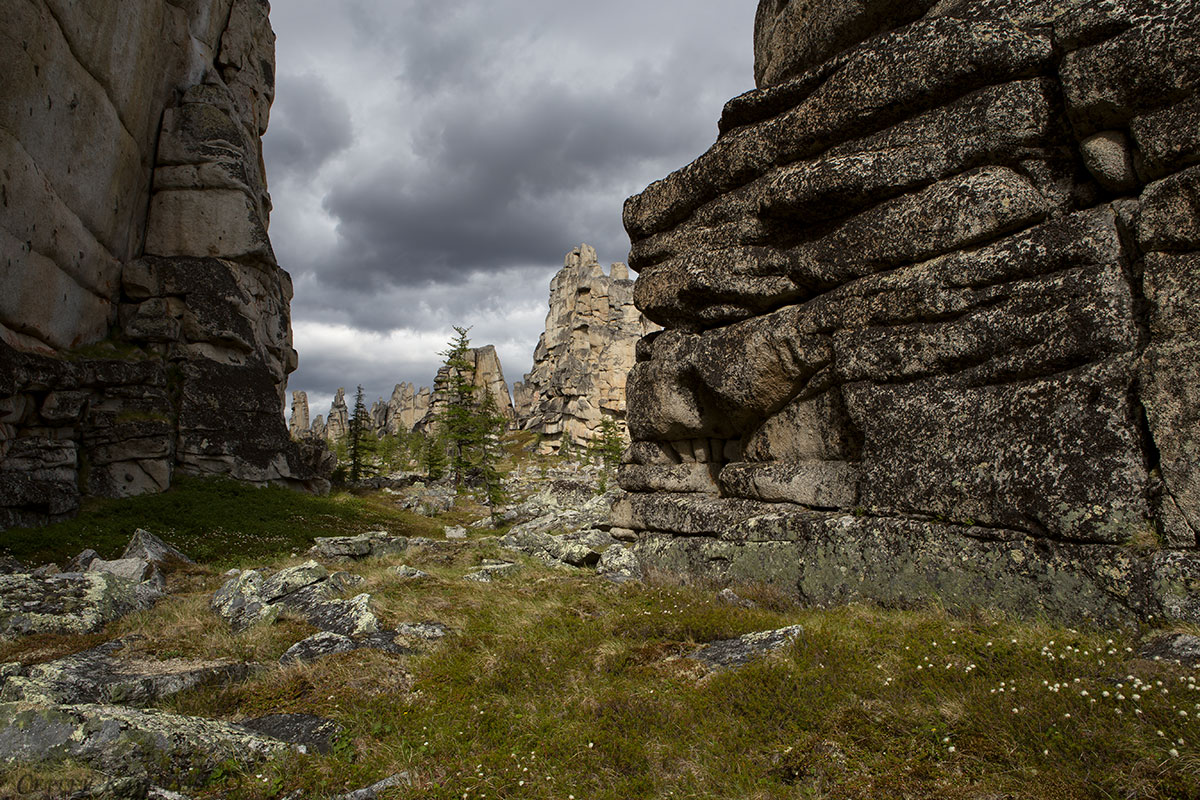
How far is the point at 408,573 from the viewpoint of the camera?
15805mm

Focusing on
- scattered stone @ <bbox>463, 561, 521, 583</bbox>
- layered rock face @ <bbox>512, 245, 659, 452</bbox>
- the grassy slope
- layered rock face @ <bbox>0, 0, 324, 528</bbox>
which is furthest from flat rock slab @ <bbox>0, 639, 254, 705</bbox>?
layered rock face @ <bbox>512, 245, 659, 452</bbox>

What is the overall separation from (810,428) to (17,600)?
15.6 metres

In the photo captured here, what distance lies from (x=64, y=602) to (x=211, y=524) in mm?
18151

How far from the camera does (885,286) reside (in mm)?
11867

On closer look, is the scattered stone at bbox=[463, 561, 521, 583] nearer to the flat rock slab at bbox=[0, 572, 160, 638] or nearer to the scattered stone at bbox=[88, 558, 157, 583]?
the flat rock slab at bbox=[0, 572, 160, 638]

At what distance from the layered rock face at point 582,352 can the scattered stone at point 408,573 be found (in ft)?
329

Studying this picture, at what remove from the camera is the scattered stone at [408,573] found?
50.2 ft

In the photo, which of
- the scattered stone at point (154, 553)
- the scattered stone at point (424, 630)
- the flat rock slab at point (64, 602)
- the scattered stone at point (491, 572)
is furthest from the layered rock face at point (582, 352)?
the scattered stone at point (424, 630)

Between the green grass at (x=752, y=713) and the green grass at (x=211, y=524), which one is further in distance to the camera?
the green grass at (x=211, y=524)

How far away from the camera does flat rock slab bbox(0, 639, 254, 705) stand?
783 cm

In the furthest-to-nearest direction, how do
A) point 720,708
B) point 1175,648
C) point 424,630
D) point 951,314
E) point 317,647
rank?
point 951,314 < point 424,630 < point 317,647 < point 720,708 < point 1175,648

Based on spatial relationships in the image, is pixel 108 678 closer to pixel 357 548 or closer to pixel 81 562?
pixel 81 562

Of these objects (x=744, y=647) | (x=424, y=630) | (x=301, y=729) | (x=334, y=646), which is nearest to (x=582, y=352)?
(x=424, y=630)

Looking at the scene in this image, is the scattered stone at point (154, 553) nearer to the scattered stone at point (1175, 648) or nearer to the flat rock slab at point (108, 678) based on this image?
the flat rock slab at point (108, 678)
